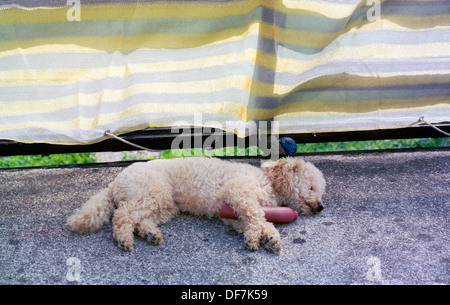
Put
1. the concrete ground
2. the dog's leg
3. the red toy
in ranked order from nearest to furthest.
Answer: the concrete ground < the dog's leg < the red toy

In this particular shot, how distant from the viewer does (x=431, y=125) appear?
121 inches

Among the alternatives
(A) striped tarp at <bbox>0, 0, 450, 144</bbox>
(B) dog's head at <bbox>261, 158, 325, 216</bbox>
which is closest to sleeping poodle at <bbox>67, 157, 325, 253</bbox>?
(B) dog's head at <bbox>261, 158, 325, 216</bbox>

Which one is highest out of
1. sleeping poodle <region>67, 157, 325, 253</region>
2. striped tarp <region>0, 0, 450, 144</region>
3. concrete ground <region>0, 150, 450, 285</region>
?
striped tarp <region>0, 0, 450, 144</region>

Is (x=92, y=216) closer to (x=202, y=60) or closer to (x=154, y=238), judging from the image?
(x=154, y=238)

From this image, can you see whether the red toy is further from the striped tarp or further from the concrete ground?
the striped tarp

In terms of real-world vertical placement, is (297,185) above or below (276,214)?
above

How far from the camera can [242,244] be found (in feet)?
7.93

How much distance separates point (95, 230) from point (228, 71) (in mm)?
1346

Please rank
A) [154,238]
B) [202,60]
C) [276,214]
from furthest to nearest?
[202,60] < [276,214] < [154,238]

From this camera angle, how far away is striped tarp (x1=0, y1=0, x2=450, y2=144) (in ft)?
8.48

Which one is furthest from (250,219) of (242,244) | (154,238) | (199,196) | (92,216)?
(92,216)

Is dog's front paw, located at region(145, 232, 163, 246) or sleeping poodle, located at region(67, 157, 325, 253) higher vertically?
sleeping poodle, located at region(67, 157, 325, 253)

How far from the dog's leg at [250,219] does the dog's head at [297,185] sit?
0.20 meters

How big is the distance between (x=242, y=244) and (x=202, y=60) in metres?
1.25
